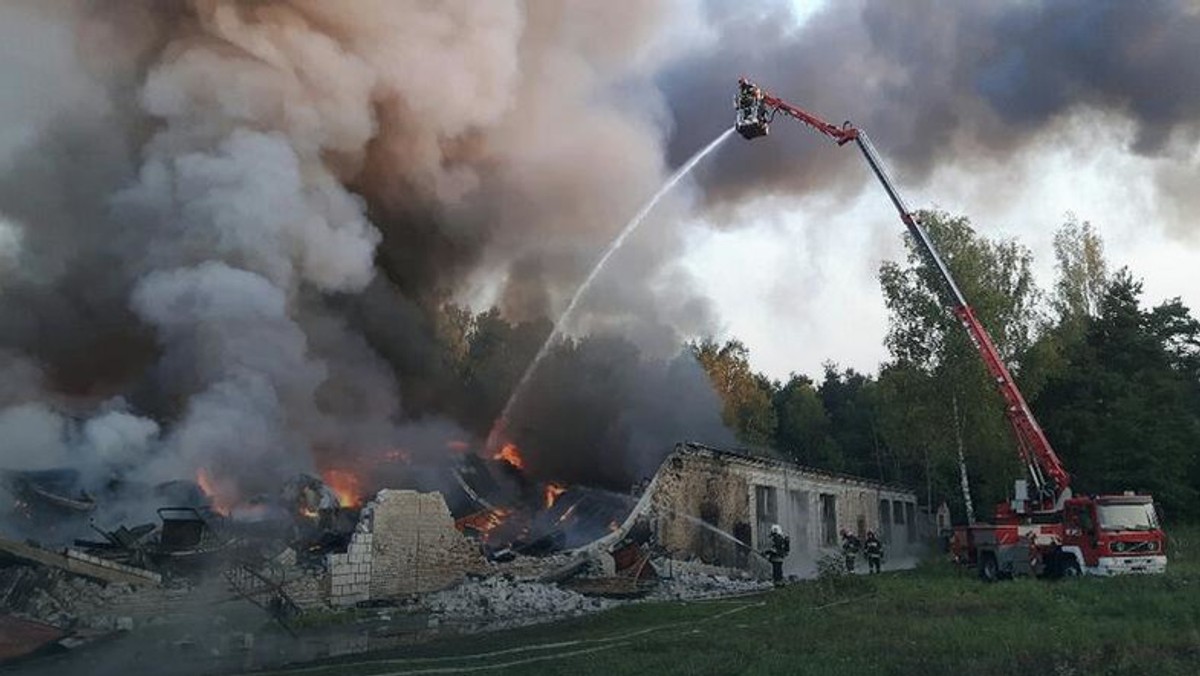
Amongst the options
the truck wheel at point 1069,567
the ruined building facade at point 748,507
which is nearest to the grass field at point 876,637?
the truck wheel at point 1069,567

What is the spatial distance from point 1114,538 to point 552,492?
1689 centimetres

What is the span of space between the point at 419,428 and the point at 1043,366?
2219 cm

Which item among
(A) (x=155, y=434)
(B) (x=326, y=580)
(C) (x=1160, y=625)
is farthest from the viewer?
(A) (x=155, y=434)

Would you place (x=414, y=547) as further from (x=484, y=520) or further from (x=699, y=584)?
(x=699, y=584)

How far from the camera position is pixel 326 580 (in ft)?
60.4

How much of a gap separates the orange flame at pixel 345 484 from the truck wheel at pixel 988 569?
641 inches

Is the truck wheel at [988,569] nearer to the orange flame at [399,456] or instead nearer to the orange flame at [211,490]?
the orange flame at [399,456]

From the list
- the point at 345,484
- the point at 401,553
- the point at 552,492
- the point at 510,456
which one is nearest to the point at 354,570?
the point at 401,553

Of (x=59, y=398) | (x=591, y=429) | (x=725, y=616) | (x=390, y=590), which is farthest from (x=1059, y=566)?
(x=59, y=398)

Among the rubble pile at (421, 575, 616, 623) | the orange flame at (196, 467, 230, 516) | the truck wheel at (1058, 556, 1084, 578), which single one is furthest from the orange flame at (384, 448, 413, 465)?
the truck wheel at (1058, 556, 1084, 578)

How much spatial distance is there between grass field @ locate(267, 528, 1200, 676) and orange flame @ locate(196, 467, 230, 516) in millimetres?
10612

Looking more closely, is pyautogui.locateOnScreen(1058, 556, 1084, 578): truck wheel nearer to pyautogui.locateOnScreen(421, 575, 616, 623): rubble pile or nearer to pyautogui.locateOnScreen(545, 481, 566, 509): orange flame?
pyautogui.locateOnScreen(421, 575, 616, 623): rubble pile

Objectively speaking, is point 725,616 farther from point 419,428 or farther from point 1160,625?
point 419,428

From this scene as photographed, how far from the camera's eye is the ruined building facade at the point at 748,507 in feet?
84.8
